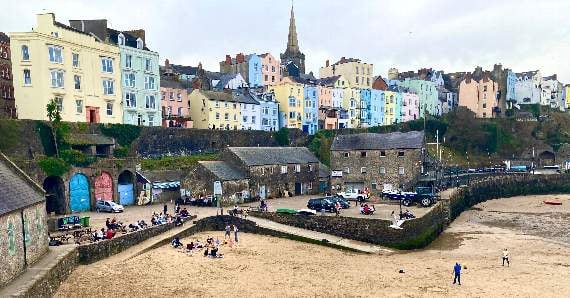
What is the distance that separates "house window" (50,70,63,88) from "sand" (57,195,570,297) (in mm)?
26091

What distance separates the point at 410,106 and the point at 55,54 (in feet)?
248

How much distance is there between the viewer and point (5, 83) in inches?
2346

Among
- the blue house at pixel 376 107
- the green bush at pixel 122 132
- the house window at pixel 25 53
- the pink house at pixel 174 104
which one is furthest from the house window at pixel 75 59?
the blue house at pixel 376 107

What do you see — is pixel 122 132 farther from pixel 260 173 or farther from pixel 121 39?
pixel 260 173

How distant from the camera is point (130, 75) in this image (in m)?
58.0

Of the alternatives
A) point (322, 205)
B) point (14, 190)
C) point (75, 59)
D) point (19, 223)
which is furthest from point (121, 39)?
point (19, 223)

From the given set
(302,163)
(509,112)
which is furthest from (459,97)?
(302,163)

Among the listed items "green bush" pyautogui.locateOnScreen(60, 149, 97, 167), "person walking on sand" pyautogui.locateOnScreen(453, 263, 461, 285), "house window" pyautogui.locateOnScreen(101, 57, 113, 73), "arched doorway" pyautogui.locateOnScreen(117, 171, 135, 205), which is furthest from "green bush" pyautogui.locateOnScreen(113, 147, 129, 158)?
"person walking on sand" pyautogui.locateOnScreen(453, 263, 461, 285)

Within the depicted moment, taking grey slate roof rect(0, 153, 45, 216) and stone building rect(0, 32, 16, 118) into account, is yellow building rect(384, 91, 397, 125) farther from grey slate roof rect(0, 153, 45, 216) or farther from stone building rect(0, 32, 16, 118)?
grey slate roof rect(0, 153, 45, 216)

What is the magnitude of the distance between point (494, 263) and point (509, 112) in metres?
87.7

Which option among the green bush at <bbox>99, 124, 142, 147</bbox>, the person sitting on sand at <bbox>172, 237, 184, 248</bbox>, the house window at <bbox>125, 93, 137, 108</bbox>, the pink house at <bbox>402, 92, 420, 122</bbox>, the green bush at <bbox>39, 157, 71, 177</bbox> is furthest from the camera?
the pink house at <bbox>402, 92, 420, 122</bbox>

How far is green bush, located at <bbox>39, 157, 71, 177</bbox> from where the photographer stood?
126ft

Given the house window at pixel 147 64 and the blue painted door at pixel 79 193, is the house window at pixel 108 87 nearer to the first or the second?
the house window at pixel 147 64

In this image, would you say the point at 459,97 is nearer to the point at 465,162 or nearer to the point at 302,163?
the point at 465,162
